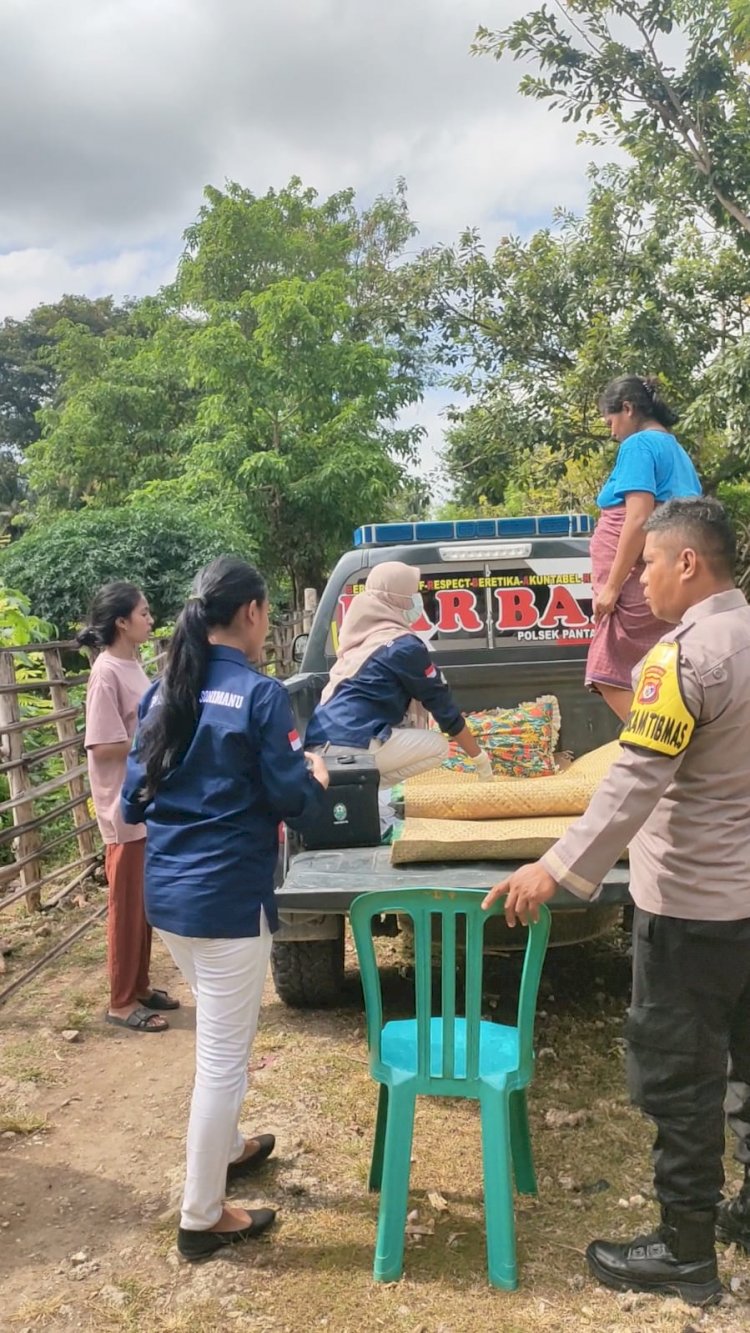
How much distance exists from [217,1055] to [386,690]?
6.23 ft

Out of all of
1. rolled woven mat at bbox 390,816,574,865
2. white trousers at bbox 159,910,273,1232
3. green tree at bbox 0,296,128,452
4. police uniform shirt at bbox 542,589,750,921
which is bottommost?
white trousers at bbox 159,910,273,1232

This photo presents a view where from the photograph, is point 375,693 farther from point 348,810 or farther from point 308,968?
point 308,968

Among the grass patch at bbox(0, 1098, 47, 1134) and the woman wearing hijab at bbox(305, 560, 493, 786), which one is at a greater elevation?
the woman wearing hijab at bbox(305, 560, 493, 786)

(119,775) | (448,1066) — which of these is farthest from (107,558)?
(448,1066)

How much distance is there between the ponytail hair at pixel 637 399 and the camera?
4.21m

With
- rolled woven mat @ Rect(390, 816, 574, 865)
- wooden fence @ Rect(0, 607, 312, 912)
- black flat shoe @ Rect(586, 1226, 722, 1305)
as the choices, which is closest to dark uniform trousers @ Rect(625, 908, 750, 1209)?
black flat shoe @ Rect(586, 1226, 722, 1305)

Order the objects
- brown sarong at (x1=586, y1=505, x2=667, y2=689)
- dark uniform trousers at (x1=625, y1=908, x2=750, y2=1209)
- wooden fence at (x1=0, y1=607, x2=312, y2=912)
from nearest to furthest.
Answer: dark uniform trousers at (x1=625, y1=908, x2=750, y2=1209), brown sarong at (x1=586, y1=505, x2=667, y2=689), wooden fence at (x1=0, y1=607, x2=312, y2=912)

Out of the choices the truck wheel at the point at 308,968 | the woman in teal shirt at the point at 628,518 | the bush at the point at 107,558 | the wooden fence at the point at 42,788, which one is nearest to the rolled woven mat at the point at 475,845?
the truck wheel at the point at 308,968

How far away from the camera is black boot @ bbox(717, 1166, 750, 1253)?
2.71 meters

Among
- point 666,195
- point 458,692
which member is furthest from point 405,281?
point 458,692

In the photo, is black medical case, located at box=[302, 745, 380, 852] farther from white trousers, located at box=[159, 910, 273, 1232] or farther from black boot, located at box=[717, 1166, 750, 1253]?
black boot, located at box=[717, 1166, 750, 1253]

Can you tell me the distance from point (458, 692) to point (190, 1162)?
9.89ft

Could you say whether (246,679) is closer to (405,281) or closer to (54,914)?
(54,914)

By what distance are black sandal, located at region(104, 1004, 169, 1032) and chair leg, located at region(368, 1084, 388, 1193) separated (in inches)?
64.3
